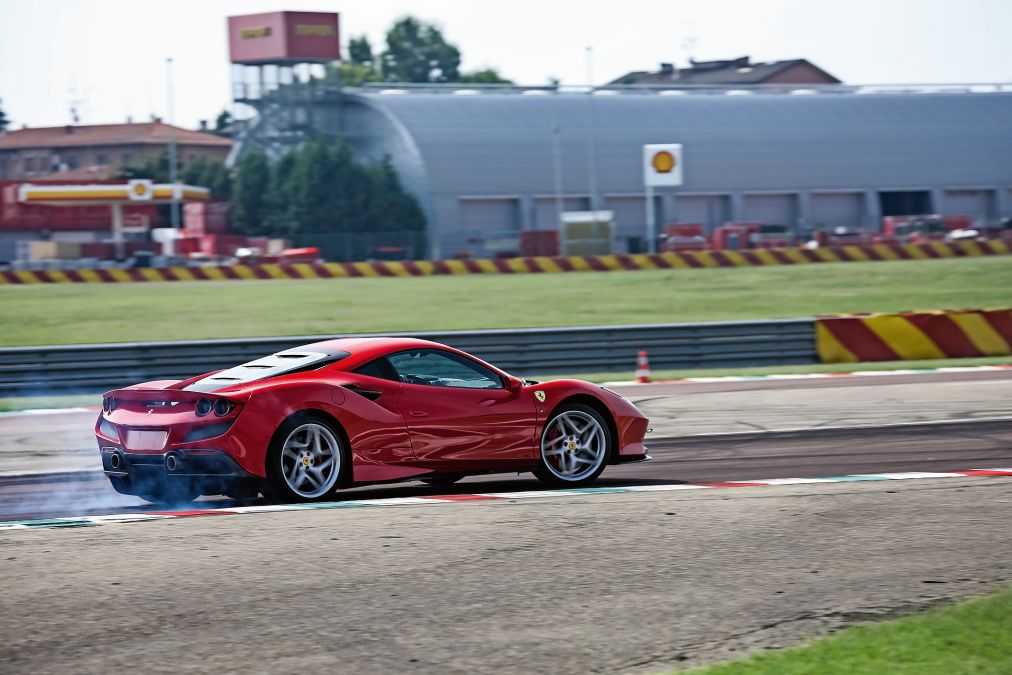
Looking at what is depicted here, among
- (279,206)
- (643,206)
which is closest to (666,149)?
(643,206)

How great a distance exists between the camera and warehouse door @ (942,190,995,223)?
74438 mm

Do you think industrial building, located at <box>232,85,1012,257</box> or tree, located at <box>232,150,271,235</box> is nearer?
industrial building, located at <box>232,85,1012,257</box>

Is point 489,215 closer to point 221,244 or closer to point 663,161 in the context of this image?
point 221,244

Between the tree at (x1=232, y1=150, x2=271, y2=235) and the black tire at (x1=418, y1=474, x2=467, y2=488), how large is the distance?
2304 inches

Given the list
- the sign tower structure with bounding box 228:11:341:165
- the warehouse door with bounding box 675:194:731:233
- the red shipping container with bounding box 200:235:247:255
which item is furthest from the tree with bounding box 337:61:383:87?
the red shipping container with bounding box 200:235:247:255

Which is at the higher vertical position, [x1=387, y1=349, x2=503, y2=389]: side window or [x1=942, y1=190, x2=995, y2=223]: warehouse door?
[x1=942, y1=190, x2=995, y2=223]: warehouse door

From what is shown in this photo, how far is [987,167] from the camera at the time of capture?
74.7m

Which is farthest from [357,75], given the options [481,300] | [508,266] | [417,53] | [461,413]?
[461,413]

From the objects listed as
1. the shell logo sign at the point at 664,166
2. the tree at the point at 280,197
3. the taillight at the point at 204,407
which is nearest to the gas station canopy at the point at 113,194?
the tree at the point at 280,197

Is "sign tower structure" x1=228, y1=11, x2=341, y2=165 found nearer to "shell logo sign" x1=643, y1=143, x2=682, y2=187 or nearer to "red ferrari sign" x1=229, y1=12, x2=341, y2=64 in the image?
"red ferrari sign" x1=229, y1=12, x2=341, y2=64

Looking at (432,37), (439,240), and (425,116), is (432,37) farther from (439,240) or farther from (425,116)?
(439,240)

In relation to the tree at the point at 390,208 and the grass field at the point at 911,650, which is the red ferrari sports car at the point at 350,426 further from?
the tree at the point at 390,208

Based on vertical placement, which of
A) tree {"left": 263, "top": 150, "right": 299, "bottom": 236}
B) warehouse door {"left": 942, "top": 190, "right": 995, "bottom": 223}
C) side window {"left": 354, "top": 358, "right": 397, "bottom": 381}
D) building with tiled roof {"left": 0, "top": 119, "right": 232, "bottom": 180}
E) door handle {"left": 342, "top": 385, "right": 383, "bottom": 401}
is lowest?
door handle {"left": 342, "top": 385, "right": 383, "bottom": 401}

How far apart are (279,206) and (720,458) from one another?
186 feet
